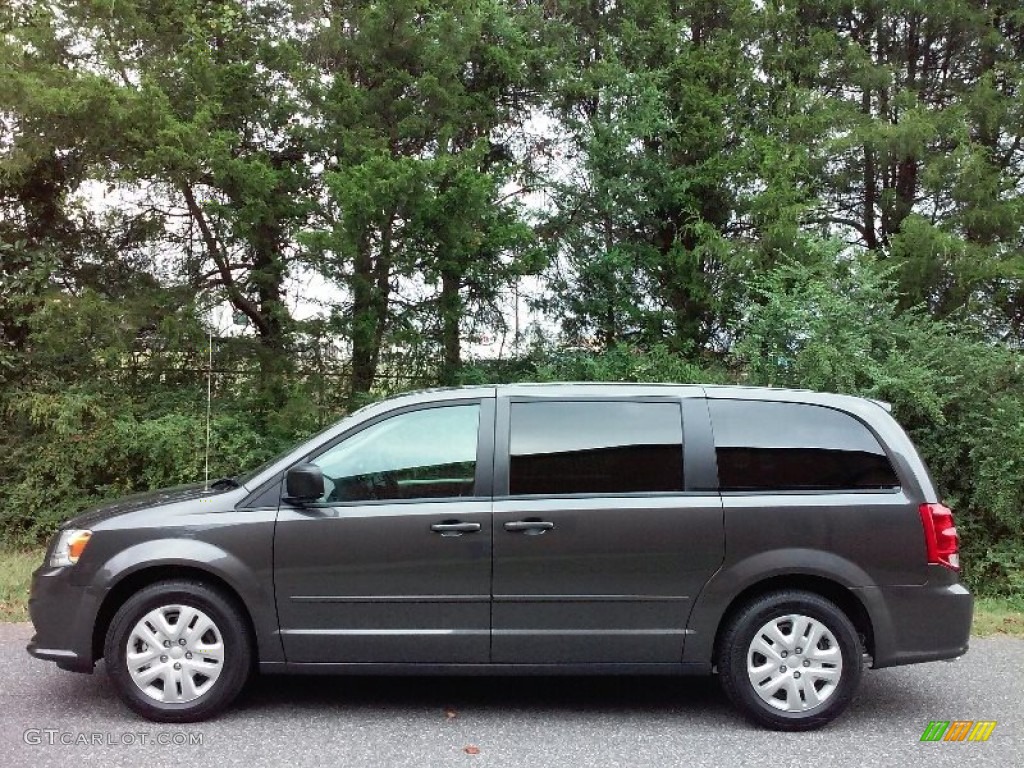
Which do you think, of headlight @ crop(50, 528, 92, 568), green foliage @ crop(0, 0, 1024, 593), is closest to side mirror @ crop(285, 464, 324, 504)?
headlight @ crop(50, 528, 92, 568)

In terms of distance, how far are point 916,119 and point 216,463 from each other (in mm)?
8913

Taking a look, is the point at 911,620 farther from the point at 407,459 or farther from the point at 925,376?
the point at 925,376

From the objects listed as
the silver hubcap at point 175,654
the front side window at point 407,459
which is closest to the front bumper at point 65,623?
the silver hubcap at point 175,654

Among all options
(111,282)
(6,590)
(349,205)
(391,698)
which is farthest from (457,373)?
(391,698)

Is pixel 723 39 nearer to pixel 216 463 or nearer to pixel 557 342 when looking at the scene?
pixel 557 342

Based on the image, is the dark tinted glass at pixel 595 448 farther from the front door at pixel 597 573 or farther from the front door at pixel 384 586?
the front door at pixel 384 586

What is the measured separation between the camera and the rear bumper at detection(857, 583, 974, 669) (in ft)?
14.7

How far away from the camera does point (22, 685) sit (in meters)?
4.96

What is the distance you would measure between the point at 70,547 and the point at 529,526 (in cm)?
236

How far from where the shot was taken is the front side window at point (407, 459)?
15.1 feet

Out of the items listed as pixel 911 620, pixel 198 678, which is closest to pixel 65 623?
pixel 198 678

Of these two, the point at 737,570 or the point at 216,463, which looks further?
the point at 216,463

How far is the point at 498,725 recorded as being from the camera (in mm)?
4492

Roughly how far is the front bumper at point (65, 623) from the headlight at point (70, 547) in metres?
0.05
